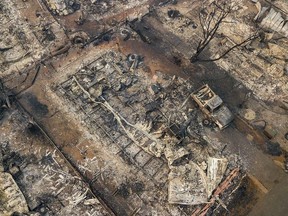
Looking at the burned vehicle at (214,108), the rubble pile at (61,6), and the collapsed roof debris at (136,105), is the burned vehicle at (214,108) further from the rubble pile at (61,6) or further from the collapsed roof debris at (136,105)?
the rubble pile at (61,6)

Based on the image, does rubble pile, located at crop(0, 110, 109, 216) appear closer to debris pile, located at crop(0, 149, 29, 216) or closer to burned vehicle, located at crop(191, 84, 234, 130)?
debris pile, located at crop(0, 149, 29, 216)

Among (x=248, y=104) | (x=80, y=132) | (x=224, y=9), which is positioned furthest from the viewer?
(x=224, y=9)

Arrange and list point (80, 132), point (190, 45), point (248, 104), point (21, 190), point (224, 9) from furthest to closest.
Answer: point (224, 9)
point (190, 45)
point (248, 104)
point (80, 132)
point (21, 190)

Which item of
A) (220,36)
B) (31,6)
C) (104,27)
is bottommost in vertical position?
(220,36)

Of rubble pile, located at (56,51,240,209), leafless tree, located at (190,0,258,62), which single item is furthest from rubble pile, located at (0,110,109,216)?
leafless tree, located at (190,0,258,62)

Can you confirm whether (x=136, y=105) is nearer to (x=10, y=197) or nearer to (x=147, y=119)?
(x=147, y=119)

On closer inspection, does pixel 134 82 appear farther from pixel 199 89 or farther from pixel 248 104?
pixel 248 104

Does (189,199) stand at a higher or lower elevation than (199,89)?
lower

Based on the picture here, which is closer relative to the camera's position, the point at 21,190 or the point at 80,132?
the point at 21,190

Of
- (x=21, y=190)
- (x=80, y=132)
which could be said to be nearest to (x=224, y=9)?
(x=80, y=132)

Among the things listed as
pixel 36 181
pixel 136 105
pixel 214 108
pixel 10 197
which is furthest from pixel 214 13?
pixel 10 197
